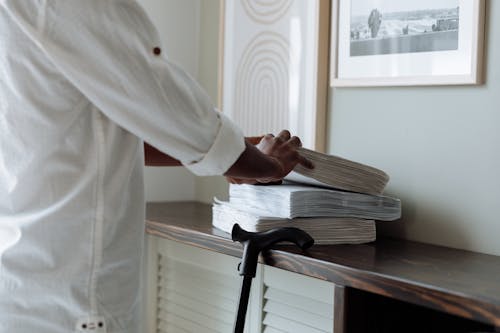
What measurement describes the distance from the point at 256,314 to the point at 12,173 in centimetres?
67

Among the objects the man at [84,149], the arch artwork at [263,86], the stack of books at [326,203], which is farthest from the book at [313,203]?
the arch artwork at [263,86]

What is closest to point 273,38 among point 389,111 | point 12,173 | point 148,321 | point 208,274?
point 389,111

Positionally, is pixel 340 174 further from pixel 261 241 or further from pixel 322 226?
pixel 261 241

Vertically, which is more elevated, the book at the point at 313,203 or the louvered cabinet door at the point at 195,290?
the book at the point at 313,203

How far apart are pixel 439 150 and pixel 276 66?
0.60 meters

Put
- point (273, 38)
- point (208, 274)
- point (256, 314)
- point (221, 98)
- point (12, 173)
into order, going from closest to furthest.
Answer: point (12, 173), point (256, 314), point (208, 274), point (273, 38), point (221, 98)

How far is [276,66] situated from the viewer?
6.62 feet

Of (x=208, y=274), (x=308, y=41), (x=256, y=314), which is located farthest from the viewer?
(x=308, y=41)

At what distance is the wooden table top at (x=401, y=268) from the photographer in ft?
3.61

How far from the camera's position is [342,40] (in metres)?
1.80

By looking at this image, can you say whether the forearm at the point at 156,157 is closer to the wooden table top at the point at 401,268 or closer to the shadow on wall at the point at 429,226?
the wooden table top at the point at 401,268

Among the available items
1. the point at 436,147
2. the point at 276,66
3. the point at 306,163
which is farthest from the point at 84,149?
the point at 276,66

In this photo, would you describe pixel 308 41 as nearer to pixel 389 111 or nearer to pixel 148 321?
pixel 389 111

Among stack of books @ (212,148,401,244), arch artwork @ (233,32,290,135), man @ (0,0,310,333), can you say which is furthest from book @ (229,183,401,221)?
arch artwork @ (233,32,290,135)
